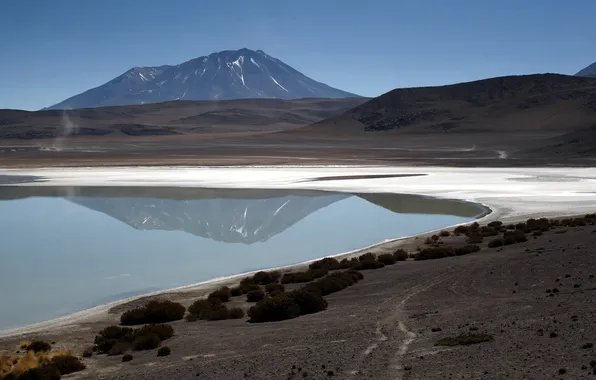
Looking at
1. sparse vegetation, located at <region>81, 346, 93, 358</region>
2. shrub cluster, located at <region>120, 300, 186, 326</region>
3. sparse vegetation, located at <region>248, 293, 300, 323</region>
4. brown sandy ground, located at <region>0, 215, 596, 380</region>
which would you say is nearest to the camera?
brown sandy ground, located at <region>0, 215, 596, 380</region>

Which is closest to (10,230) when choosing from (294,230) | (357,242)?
(294,230)

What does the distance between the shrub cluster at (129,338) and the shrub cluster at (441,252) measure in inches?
322

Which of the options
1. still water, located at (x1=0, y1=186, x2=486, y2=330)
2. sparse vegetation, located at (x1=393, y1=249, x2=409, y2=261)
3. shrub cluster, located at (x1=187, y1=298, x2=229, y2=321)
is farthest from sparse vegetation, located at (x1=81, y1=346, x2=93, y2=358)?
sparse vegetation, located at (x1=393, y1=249, x2=409, y2=261)

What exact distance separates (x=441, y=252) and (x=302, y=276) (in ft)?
13.3

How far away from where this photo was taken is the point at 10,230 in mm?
24781

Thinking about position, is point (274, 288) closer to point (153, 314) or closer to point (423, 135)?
point (153, 314)

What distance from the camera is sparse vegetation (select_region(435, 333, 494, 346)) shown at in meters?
8.72

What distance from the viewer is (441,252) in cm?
1756

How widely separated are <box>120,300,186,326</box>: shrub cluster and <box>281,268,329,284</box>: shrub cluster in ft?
10.8

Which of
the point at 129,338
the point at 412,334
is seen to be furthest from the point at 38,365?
the point at 412,334

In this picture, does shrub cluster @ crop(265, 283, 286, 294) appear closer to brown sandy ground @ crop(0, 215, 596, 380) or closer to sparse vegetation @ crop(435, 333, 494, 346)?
brown sandy ground @ crop(0, 215, 596, 380)

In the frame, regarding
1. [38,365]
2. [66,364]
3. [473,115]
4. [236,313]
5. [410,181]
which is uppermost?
[473,115]

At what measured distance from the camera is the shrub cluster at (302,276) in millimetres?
15422

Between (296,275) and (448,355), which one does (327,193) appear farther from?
(448,355)
